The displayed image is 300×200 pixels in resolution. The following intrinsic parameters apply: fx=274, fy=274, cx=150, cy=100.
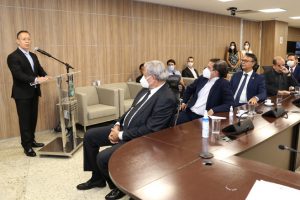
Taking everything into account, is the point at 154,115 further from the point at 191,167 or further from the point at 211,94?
the point at 211,94

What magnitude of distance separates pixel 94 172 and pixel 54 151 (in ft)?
3.85

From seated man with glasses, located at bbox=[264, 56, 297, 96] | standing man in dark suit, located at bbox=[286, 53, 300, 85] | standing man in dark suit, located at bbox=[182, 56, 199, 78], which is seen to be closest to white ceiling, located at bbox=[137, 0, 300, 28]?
standing man in dark suit, located at bbox=[182, 56, 199, 78]

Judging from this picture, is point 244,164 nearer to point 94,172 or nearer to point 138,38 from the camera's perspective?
point 94,172

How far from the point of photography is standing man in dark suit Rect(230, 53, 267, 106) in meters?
3.80

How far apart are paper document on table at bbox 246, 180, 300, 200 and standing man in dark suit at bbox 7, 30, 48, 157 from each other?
295cm

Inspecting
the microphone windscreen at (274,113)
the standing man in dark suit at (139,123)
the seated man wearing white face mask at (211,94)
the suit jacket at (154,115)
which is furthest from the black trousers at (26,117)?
the microphone windscreen at (274,113)

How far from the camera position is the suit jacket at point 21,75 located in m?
3.57

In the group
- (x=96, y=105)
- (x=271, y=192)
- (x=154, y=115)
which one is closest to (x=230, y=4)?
(x=96, y=105)

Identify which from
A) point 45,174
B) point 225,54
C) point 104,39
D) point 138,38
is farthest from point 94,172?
point 225,54

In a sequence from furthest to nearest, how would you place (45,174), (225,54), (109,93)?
(225,54) → (109,93) → (45,174)

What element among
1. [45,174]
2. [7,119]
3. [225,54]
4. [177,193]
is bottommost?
[45,174]

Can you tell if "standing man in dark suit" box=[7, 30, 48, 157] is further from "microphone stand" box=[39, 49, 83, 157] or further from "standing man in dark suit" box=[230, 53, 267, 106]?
"standing man in dark suit" box=[230, 53, 267, 106]

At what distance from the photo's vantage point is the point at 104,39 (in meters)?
5.64

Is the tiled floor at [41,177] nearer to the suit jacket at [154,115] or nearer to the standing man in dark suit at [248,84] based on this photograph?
the suit jacket at [154,115]
